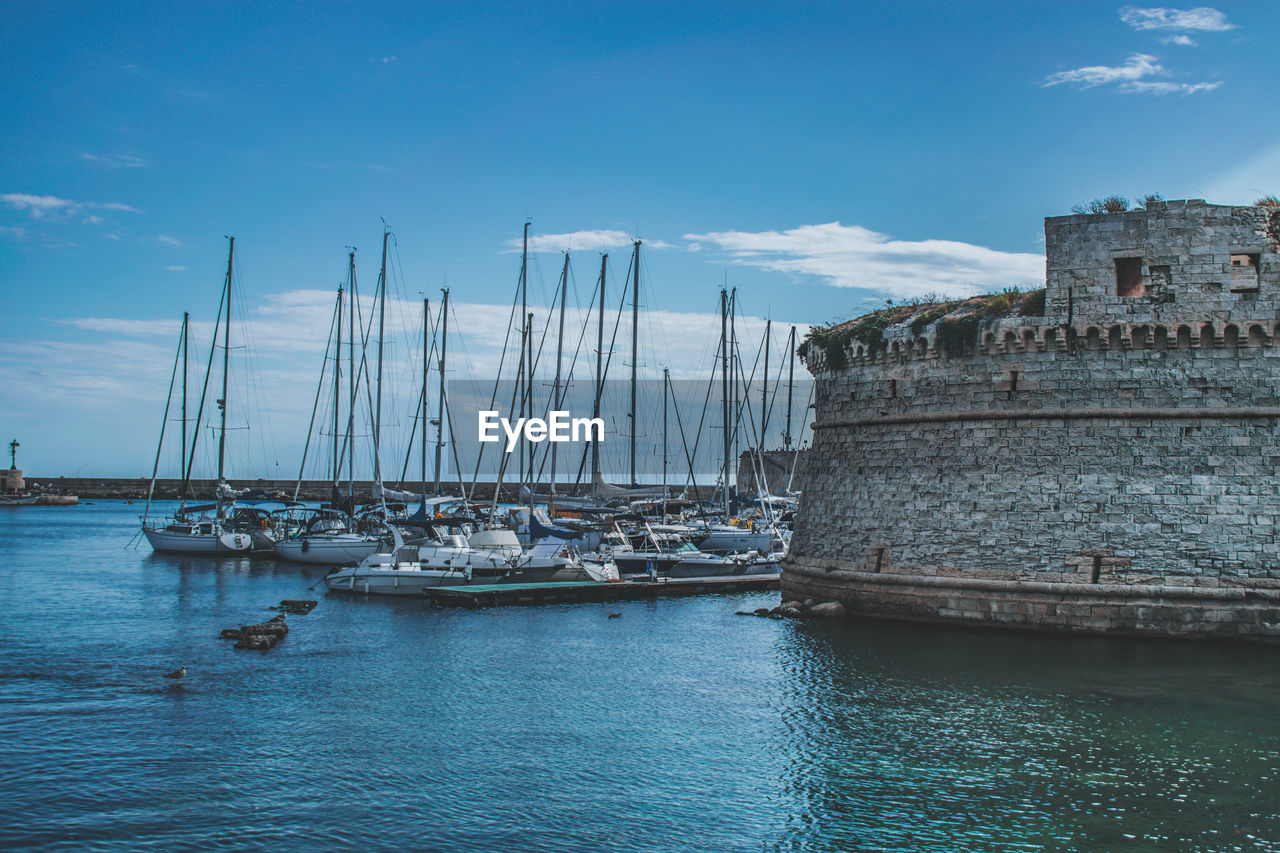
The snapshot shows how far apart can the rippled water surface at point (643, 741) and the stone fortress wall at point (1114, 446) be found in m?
0.94

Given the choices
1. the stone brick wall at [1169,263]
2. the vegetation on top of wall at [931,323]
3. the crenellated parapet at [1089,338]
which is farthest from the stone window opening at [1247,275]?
the vegetation on top of wall at [931,323]

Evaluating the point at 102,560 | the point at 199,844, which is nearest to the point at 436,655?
the point at 199,844

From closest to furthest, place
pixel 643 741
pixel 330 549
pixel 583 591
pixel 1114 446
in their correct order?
pixel 643 741 < pixel 1114 446 < pixel 583 591 < pixel 330 549

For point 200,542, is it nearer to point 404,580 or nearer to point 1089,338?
point 404,580

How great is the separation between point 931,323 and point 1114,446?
430 cm

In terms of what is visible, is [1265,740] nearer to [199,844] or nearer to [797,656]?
[797,656]

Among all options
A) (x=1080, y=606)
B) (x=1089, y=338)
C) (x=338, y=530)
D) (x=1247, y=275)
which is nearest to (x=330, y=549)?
(x=338, y=530)

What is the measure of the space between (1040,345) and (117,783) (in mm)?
17021

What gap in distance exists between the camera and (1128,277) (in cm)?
1953

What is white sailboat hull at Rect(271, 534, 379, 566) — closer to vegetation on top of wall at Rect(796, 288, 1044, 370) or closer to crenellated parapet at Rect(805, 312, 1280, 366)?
vegetation on top of wall at Rect(796, 288, 1044, 370)

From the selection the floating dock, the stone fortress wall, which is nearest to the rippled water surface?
the stone fortress wall

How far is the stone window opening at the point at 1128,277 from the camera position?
18906 mm

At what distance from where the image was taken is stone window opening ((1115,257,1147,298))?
18.9 metres

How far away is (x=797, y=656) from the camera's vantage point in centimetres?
1900
